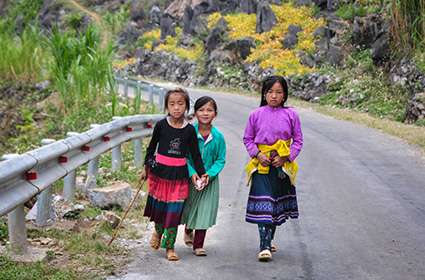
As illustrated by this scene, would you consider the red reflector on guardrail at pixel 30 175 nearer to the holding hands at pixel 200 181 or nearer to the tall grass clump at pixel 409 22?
the holding hands at pixel 200 181

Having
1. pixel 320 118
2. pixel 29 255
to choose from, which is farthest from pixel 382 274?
pixel 320 118

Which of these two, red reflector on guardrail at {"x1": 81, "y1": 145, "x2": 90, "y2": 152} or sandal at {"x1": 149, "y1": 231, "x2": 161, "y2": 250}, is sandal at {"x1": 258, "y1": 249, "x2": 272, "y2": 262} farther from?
red reflector on guardrail at {"x1": 81, "y1": 145, "x2": 90, "y2": 152}

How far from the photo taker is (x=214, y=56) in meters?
34.7

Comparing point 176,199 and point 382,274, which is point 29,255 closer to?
point 176,199

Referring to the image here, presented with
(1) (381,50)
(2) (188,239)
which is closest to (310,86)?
(1) (381,50)

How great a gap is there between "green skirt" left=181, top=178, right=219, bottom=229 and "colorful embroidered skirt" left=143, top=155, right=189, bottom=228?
0.38 feet

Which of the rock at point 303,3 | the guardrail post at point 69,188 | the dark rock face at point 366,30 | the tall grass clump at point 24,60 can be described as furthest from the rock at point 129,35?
the guardrail post at point 69,188

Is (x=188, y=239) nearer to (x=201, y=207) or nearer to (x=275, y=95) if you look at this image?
(x=201, y=207)

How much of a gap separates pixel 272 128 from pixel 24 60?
1206 cm

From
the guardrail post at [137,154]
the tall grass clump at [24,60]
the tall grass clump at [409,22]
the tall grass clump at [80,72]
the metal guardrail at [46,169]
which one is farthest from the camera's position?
the tall grass clump at [409,22]

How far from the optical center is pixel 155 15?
5091 centimetres

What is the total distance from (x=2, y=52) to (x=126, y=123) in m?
7.45

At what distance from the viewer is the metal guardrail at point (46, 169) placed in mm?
5285

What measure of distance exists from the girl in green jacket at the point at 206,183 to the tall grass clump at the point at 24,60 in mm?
11080
